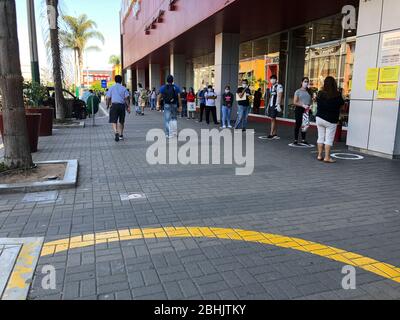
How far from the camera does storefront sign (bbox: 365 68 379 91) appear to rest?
27.8 feet

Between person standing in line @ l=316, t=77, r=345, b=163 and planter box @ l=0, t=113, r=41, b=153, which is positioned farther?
planter box @ l=0, t=113, r=41, b=153

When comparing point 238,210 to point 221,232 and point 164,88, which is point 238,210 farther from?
point 164,88

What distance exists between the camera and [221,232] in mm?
4168

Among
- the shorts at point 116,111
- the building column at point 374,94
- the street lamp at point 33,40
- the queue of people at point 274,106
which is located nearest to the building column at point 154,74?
the queue of people at point 274,106

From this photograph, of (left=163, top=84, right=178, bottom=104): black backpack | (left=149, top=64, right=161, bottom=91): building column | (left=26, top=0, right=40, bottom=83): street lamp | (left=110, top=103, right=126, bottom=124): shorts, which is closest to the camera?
(left=110, top=103, right=126, bottom=124): shorts

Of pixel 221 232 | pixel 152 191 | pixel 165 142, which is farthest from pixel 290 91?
pixel 221 232

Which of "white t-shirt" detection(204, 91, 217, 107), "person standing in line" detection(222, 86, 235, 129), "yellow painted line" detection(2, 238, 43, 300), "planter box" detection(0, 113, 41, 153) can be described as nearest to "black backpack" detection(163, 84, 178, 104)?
"person standing in line" detection(222, 86, 235, 129)

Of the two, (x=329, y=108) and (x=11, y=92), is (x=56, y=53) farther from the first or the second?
(x=329, y=108)

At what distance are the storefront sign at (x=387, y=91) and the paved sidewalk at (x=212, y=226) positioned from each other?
1510 mm

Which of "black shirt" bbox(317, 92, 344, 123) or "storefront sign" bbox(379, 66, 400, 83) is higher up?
"storefront sign" bbox(379, 66, 400, 83)

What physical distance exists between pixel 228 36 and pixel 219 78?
177cm

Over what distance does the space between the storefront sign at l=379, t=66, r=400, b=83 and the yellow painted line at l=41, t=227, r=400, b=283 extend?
225 inches

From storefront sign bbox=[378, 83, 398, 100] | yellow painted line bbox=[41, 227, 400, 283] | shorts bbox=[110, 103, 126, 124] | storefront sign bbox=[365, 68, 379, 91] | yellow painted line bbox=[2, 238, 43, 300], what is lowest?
yellow painted line bbox=[2, 238, 43, 300]

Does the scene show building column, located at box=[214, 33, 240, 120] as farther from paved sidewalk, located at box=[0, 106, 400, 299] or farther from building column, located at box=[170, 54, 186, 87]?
paved sidewalk, located at box=[0, 106, 400, 299]
